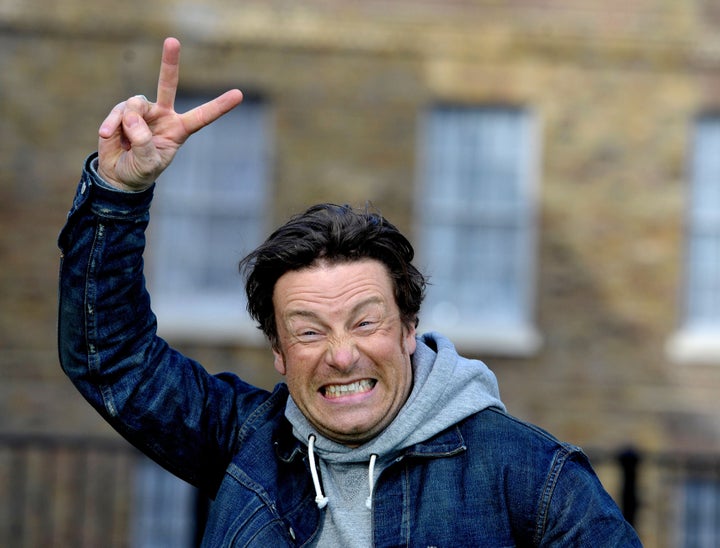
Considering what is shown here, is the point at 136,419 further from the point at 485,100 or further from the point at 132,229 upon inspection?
the point at 485,100

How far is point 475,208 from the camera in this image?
38.0 feet

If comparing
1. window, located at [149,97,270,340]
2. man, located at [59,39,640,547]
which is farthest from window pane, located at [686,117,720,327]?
man, located at [59,39,640,547]

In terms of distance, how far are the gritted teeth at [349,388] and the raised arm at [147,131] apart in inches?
25.4

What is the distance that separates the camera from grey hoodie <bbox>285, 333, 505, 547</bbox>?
2793 millimetres

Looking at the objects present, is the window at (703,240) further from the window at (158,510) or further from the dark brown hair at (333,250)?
the dark brown hair at (333,250)

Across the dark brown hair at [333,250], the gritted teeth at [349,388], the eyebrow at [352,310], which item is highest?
the dark brown hair at [333,250]

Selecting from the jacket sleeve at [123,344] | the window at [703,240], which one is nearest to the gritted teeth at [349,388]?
the jacket sleeve at [123,344]

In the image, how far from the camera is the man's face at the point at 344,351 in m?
2.81

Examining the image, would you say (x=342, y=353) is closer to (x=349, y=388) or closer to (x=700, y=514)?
(x=349, y=388)

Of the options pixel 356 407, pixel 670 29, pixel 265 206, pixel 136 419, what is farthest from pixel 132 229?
pixel 670 29

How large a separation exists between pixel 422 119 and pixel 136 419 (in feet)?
29.3

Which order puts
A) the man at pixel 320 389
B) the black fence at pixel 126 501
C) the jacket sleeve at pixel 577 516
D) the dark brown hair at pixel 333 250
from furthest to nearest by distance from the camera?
the black fence at pixel 126 501 → the dark brown hair at pixel 333 250 → the man at pixel 320 389 → the jacket sleeve at pixel 577 516

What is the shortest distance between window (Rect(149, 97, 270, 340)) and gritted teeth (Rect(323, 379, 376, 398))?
8691mm

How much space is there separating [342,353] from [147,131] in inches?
26.7
